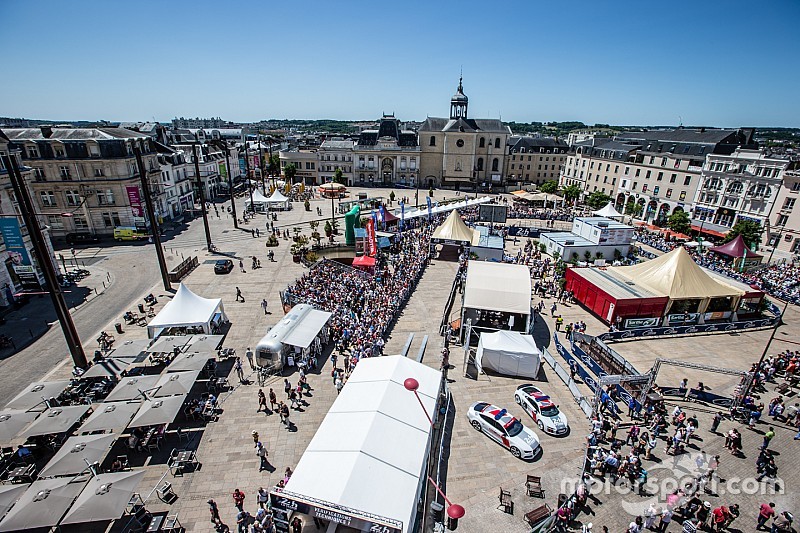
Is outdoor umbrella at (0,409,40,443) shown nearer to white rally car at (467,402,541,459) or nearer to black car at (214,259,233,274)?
white rally car at (467,402,541,459)

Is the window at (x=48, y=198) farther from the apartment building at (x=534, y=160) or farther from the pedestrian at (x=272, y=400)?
the apartment building at (x=534, y=160)

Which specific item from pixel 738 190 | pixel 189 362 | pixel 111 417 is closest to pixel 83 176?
pixel 189 362

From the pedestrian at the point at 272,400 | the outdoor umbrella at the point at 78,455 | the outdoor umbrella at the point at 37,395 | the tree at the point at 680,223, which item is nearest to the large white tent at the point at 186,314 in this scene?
the outdoor umbrella at the point at 37,395

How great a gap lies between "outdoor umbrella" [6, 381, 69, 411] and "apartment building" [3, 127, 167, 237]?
96.0 ft

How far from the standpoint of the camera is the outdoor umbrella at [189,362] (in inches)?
707

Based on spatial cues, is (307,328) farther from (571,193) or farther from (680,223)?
(571,193)

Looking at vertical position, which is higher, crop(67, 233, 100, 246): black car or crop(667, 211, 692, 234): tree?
crop(667, 211, 692, 234): tree

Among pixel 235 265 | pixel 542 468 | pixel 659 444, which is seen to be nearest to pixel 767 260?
pixel 659 444

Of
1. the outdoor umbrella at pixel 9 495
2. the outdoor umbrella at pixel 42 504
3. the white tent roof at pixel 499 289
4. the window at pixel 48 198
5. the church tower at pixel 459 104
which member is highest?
the church tower at pixel 459 104

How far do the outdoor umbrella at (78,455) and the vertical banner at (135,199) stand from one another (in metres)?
34.8

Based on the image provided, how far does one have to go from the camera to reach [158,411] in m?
15.1

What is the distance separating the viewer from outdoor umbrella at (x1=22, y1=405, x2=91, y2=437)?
14.2 metres

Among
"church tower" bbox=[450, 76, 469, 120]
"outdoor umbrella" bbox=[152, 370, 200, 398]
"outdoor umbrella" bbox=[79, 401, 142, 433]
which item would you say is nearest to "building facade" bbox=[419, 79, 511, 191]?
"church tower" bbox=[450, 76, 469, 120]

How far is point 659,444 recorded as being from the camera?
15.9 m
